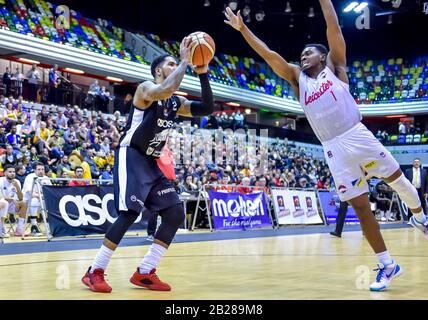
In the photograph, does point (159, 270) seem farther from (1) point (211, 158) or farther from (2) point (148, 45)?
(2) point (148, 45)

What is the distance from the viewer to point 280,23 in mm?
38188

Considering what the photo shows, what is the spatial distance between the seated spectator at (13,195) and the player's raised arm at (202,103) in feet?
26.4

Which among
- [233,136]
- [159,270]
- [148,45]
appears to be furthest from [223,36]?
[159,270]

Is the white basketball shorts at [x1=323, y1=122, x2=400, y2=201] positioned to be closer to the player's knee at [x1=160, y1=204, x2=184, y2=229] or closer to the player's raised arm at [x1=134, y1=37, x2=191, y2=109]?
the player's knee at [x1=160, y1=204, x2=184, y2=229]

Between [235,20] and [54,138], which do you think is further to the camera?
[54,138]

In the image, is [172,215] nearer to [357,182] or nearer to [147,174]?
[147,174]

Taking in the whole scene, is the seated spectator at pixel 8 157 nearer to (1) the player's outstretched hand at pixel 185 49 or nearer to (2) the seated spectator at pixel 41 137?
(2) the seated spectator at pixel 41 137

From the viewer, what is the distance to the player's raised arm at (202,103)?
480cm

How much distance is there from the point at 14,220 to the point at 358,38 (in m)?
34.0

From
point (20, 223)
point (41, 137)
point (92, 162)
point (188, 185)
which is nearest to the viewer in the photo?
point (20, 223)

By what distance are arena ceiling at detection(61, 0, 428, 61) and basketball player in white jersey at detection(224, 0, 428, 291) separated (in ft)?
74.6

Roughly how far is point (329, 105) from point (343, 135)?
0.94 feet

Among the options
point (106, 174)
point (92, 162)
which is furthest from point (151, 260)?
point (92, 162)

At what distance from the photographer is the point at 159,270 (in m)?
6.09
